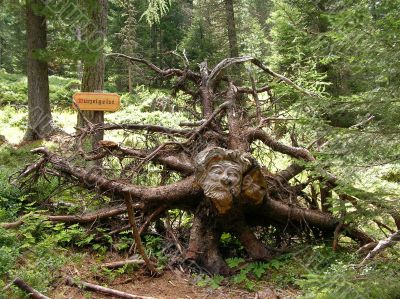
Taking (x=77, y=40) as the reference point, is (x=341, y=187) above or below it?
below

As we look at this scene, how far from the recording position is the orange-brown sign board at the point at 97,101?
260 inches

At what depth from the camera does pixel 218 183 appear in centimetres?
449

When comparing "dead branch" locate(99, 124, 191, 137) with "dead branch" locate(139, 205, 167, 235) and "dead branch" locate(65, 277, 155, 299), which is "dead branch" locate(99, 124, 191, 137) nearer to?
"dead branch" locate(139, 205, 167, 235)

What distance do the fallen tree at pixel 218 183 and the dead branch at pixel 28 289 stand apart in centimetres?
111

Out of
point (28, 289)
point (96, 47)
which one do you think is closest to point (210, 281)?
point (28, 289)

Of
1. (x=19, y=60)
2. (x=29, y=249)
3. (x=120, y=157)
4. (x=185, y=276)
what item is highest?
(x=19, y=60)

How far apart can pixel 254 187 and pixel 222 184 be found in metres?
0.42

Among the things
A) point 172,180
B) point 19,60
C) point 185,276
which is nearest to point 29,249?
point 185,276

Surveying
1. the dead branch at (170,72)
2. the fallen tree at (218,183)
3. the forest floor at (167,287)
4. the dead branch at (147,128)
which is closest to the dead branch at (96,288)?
the forest floor at (167,287)

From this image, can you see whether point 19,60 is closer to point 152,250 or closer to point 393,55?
point 152,250

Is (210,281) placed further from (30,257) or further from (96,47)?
(96,47)

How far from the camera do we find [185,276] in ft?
15.1

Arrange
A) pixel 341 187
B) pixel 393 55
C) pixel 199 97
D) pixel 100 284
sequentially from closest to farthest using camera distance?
pixel 393 55
pixel 341 187
pixel 100 284
pixel 199 97

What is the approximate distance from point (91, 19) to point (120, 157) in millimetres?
3710
